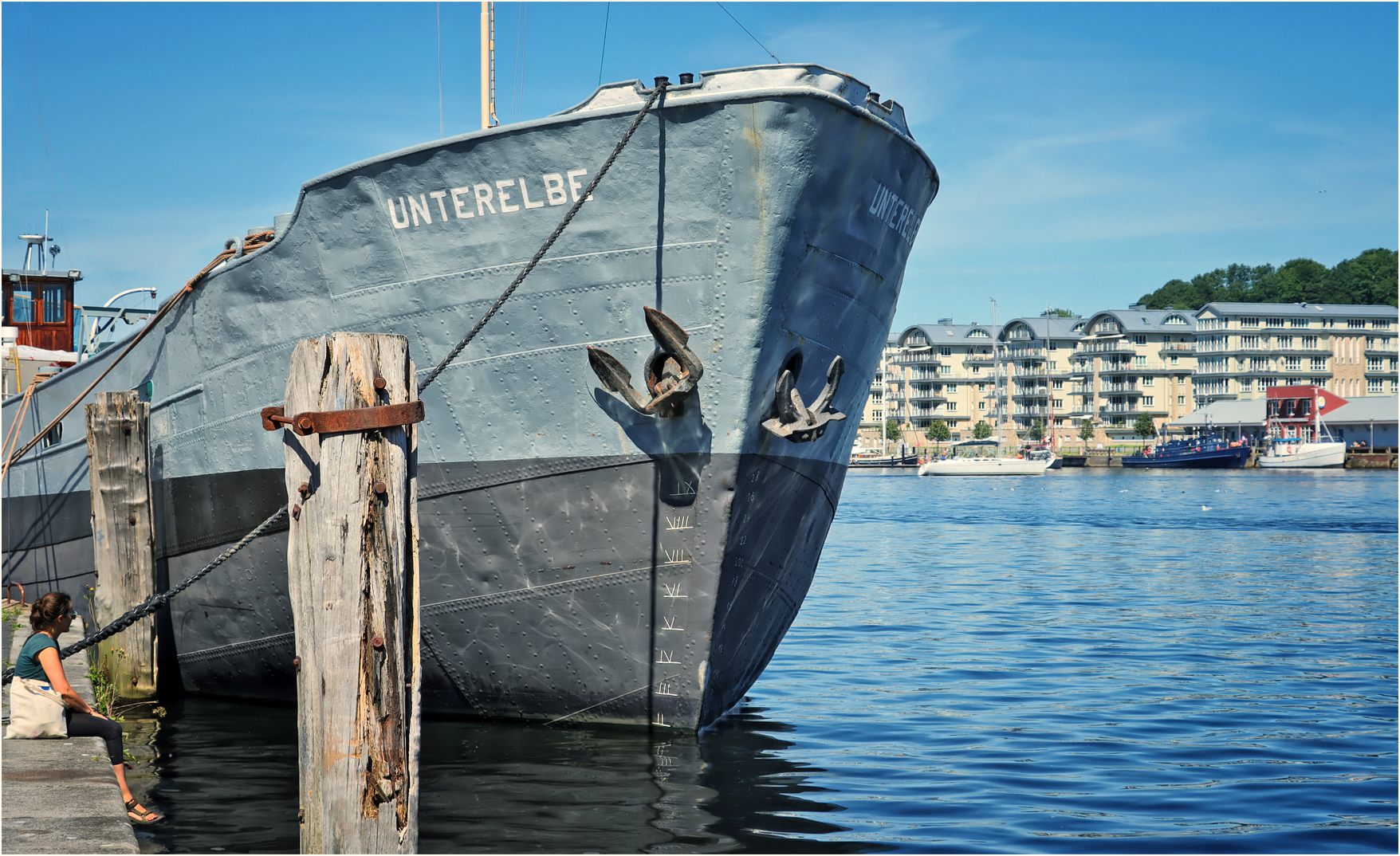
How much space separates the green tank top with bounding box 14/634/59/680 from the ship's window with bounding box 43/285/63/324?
518 inches

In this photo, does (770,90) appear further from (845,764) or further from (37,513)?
(37,513)

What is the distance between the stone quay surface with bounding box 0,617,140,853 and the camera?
595cm

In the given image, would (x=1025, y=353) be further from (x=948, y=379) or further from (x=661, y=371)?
(x=661, y=371)

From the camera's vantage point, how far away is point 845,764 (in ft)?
31.4

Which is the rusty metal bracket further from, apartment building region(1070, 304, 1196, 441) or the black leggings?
apartment building region(1070, 304, 1196, 441)

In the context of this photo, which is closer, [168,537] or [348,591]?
[348,591]

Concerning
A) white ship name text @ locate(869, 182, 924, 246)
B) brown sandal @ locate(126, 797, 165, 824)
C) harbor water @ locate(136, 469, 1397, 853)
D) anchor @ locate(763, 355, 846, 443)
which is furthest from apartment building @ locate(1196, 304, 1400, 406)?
brown sandal @ locate(126, 797, 165, 824)

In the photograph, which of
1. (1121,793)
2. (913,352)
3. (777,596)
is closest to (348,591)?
(777,596)

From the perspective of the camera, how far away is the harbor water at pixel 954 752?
25.2ft

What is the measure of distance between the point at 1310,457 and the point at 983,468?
26.0 metres

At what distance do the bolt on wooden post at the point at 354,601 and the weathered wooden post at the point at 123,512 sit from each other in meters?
6.00

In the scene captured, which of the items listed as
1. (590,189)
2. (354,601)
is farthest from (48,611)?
(590,189)

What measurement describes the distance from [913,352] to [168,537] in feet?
425

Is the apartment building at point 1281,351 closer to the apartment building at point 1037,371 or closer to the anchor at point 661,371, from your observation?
the apartment building at point 1037,371
